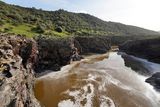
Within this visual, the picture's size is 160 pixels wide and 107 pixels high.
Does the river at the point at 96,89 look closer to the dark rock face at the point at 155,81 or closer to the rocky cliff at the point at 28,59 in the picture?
the dark rock face at the point at 155,81

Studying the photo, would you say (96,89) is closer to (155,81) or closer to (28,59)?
(155,81)

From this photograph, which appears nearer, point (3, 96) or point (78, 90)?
point (3, 96)

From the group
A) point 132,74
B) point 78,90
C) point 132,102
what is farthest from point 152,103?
point 132,74

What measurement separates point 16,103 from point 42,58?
1882 inches

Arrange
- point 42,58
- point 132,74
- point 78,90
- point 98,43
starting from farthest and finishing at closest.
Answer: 1. point 98,43
2. point 42,58
3. point 132,74
4. point 78,90

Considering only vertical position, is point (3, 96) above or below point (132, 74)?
above

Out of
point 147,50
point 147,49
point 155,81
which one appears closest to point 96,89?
point 155,81

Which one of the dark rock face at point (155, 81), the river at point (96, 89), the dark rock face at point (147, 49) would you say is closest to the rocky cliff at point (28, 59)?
the river at point (96, 89)

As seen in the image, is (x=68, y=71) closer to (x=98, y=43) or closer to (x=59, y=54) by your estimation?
(x=59, y=54)

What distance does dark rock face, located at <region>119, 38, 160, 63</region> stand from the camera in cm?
8975

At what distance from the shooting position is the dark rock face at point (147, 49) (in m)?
89.8

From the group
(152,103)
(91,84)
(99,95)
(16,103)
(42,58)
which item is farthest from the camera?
(42,58)

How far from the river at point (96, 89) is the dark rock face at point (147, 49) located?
2176 centimetres

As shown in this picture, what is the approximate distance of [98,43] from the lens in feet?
400
